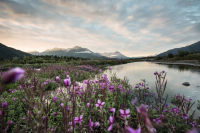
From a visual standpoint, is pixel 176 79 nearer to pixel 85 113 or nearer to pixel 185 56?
pixel 85 113

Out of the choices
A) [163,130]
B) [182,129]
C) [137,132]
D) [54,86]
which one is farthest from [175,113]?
[54,86]

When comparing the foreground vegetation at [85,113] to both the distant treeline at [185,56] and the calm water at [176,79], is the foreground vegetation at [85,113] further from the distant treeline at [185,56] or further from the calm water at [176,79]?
the distant treeline at [185,56]

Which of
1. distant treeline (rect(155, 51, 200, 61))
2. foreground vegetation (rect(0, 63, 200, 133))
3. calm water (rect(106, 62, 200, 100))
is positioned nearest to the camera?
foreground vegetation (rect(0, 63, 200, 133))

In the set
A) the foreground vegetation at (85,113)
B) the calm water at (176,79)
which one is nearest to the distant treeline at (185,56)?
the calm water at (176,79)

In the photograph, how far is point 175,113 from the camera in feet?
8.93

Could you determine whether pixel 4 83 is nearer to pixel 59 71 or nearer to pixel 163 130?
pixel 163 130

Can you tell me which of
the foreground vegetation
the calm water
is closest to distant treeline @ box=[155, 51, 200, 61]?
the calm water

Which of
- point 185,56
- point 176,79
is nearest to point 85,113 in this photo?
point 176,79

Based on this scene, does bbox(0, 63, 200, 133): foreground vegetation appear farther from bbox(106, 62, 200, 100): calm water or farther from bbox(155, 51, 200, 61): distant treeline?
bbox(155, 51, 200, 61): distant treeline

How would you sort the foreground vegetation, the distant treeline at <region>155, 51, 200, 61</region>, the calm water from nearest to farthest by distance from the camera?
1. the foreground vegetation
2. the calm water
3. the distant treeline at <region>155, 51, 200, 61</region>

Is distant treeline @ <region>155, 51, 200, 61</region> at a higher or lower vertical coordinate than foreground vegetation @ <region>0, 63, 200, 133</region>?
higher

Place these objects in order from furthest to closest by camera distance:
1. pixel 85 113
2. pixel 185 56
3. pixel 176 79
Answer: pixel 185 56, pixel 176 79, pixel 85 113

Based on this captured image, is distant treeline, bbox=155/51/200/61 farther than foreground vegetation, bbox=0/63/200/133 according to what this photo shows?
Yes

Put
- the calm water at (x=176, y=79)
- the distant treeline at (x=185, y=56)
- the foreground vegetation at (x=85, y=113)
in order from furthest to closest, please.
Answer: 1. the distant treeline at (x=185, y=56)
2. the calm water at (x=176, y=79)
3. the foreground vegetation at (x=85, y=113)
